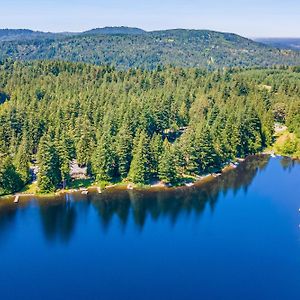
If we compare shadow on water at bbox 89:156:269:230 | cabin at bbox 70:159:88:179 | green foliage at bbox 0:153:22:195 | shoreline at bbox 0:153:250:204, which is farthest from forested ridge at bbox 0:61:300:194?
shadow on water at bbox 89:156:269:230

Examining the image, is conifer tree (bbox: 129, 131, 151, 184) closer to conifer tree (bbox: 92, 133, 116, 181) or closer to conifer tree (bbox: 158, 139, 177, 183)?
conifer tree (bbox: 158, 139, 177, 183)

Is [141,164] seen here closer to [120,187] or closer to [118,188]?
[120,187]

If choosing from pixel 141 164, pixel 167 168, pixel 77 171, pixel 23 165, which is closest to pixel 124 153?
pixel 141 164

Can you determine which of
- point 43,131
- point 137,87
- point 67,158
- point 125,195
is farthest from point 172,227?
point 137,87

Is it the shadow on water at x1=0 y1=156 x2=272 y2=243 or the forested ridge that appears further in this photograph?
the forested ridge

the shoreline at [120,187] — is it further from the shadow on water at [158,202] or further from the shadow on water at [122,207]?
the shadow on water at [158,202]

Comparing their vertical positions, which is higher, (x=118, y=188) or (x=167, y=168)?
(x=167, y=168)
